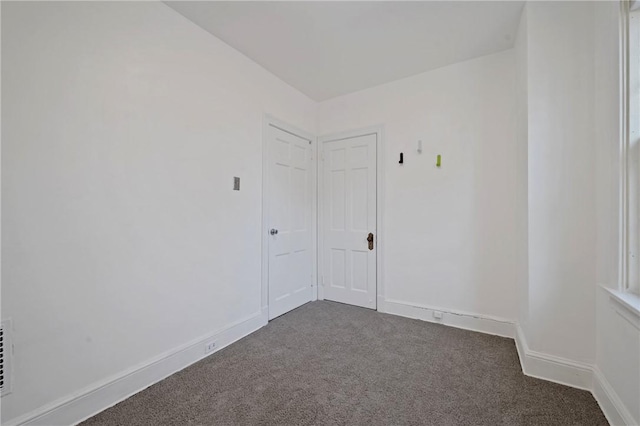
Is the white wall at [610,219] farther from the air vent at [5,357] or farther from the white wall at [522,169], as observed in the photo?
the air vent at [5,357]

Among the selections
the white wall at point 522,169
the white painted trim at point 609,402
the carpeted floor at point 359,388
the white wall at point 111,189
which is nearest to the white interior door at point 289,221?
the white wall at point 111,189

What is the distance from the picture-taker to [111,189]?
1.69m

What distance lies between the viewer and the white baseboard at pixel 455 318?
8.25 feet

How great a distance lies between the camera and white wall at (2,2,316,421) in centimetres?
137

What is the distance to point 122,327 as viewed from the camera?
1733 mm

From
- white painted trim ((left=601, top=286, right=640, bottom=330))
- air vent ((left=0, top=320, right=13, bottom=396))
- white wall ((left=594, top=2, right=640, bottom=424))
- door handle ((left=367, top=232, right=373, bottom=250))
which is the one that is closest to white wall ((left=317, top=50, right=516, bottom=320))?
door handle ((left=367, top=232, right=373, bottom=250))

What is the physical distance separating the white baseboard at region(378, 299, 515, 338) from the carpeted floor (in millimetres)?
110

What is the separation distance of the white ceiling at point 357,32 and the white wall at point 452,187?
26 centimetres

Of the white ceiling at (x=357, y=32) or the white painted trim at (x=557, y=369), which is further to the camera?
the white ceiling at (x=357, y=32)

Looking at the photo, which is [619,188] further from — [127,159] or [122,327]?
[122,327]

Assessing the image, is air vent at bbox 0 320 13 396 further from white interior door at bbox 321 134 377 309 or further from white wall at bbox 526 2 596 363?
white wall at bbox 526 2 596 363

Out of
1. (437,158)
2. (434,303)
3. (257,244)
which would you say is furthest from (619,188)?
(257,244)

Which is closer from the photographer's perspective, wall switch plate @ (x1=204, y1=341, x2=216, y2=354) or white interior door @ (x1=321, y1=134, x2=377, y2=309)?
wall switch plate @ (x1=204, y1=341, x2=216, y2=354)

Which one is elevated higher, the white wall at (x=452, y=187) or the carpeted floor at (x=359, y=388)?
the white wall at (x=452, y=187)
